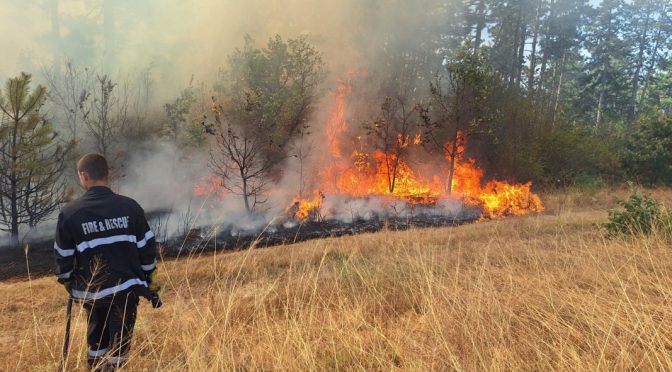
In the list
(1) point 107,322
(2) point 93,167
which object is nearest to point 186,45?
(2) point 93,167

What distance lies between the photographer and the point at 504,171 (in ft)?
61.0

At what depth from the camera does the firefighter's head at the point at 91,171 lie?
3.03m

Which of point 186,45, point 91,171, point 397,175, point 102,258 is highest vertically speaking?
point 186,45

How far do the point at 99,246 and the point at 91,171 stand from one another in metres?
0.60

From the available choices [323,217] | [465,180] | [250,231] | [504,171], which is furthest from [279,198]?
[504,171]

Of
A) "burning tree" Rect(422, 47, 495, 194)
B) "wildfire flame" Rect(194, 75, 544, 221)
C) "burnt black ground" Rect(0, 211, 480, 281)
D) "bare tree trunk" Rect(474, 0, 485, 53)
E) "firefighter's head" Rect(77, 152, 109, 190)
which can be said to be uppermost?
"bare tree trunk" Rect(474, 0, 485, 53)

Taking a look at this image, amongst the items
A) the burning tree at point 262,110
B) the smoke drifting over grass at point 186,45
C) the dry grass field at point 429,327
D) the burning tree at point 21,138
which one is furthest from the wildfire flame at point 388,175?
the dry grass field at point 429,327

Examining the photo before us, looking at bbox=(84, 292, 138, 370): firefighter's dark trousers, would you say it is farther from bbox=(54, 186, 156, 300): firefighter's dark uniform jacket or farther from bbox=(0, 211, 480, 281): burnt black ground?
bbox=(0, 211, 480, 281): burnt black ground

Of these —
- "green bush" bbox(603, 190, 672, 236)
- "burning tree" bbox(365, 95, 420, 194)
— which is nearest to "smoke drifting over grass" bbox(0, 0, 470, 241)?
"burning tree" bbox(365, 95, 420, 194)

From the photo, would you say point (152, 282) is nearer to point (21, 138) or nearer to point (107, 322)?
point (107, 322)

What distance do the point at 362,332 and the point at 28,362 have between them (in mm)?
2706

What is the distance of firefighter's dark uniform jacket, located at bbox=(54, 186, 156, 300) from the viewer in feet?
9.40

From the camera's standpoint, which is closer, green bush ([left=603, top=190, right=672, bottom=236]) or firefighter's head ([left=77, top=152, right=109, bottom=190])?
firefighter's head ([left=77, top=152, right=109, bottom=190])

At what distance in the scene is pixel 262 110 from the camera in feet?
45.0
